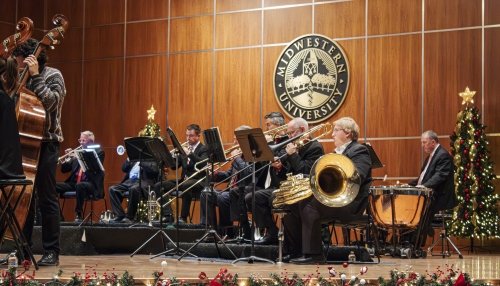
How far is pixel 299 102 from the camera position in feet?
37.3

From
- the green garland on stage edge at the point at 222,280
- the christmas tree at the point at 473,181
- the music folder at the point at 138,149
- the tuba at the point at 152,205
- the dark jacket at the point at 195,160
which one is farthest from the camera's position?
the tuba at the point at 152,205

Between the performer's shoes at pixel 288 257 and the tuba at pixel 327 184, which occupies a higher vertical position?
the tuba at pixel 327 184

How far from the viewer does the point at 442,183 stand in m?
8.92

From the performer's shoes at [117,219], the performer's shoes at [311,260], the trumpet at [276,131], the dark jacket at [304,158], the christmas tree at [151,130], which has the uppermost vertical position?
the christmas tree at [151,130]

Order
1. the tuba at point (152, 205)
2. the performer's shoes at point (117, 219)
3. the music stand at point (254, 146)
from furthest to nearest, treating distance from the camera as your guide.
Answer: the performer's shoes at point (117, 219)
the tuba at point (152, 205)
the music stand at point (254, 146)

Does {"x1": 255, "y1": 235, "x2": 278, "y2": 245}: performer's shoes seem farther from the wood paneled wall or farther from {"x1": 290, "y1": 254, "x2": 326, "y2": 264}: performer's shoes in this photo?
the wood paneled wall

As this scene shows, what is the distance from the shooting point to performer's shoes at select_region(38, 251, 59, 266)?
5.48m

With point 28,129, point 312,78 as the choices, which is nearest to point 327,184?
point 28,129

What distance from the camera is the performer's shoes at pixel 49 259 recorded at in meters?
5.48

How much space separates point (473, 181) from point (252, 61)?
3.76m

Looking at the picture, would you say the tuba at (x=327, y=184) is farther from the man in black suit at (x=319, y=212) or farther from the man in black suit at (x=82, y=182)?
the man in black suit at (x=82, y=182)

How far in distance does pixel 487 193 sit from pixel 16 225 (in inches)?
249

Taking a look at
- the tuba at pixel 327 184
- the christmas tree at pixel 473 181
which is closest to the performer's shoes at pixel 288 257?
the tuba at pixel 327 184

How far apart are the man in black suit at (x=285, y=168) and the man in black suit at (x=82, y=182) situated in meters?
3.36
